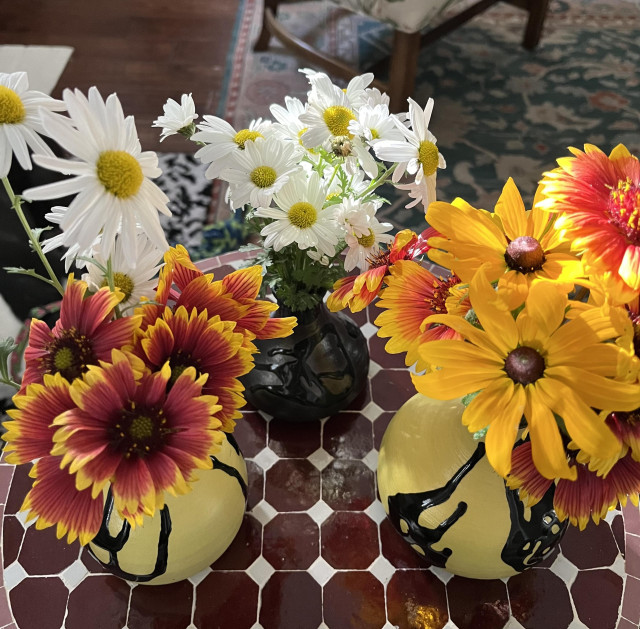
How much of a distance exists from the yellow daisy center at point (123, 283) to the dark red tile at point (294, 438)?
1.22 feet

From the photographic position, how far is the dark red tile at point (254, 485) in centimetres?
84

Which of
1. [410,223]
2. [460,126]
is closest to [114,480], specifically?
[410,223]

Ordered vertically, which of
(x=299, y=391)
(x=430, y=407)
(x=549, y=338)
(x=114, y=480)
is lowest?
(x=299, y=391)

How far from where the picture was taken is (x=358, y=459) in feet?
2.90

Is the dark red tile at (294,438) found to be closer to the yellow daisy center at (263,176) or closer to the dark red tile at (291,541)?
the dark red tile at (291,541)

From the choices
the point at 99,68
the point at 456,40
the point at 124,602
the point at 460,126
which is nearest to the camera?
the point at 124,602

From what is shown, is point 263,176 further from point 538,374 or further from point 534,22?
point 534,22

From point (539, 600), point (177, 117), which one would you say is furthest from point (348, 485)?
point (177, 117)

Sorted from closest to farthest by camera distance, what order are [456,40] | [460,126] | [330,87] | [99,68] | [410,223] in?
[330,87] < [410,223] < [460,126] < [99,68] < [456,40]

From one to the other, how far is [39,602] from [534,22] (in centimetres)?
270

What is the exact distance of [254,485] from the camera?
0.86 m

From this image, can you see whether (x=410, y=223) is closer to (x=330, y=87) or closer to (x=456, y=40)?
(x=456, y=40)

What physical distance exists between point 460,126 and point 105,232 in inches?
84.7

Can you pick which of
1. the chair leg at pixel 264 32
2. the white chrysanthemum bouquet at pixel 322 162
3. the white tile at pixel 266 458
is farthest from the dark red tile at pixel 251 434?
the chair leg at pixel 264 32
